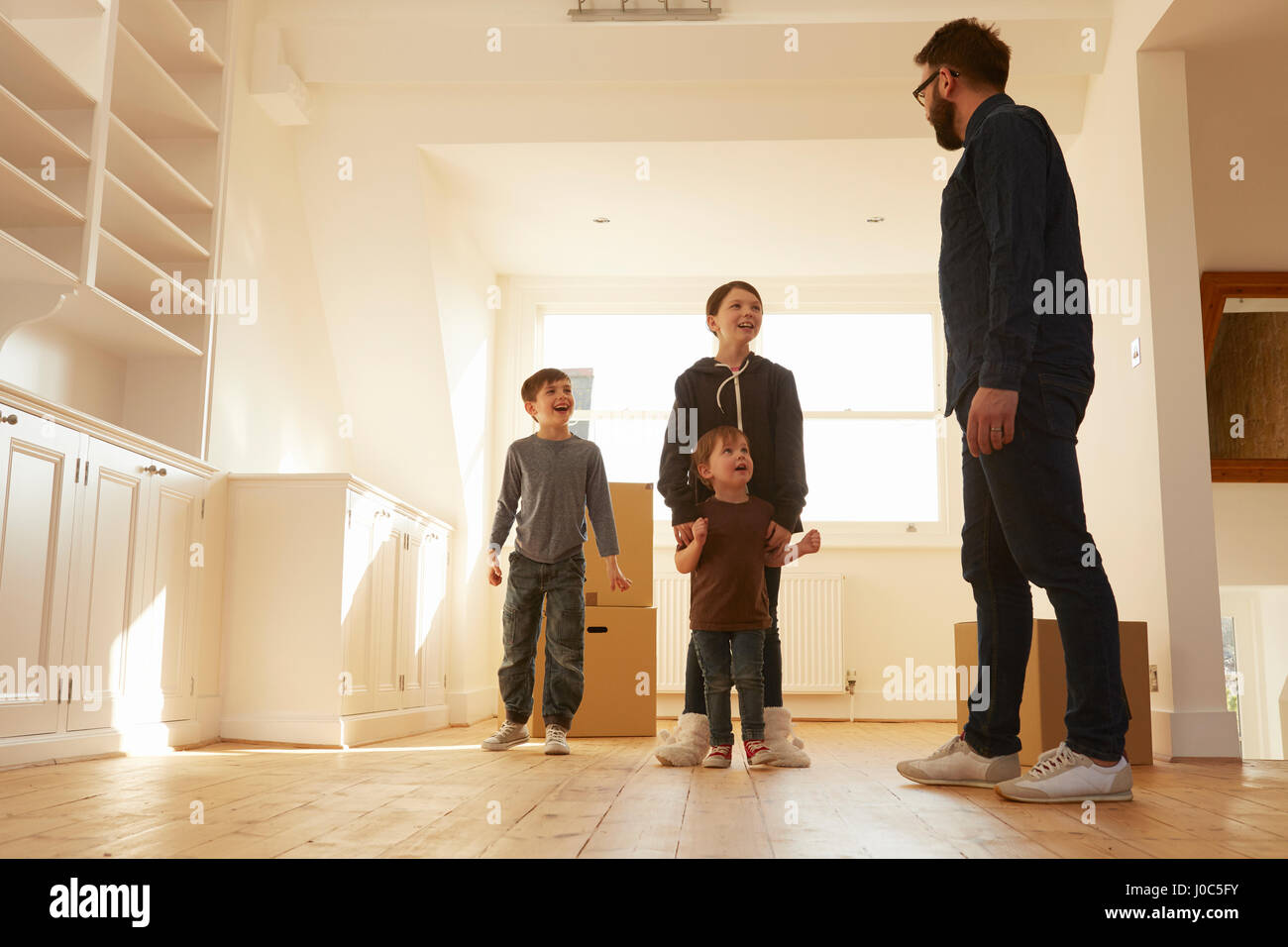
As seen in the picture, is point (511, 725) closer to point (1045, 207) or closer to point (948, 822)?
point (948, 822)

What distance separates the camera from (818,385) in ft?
19.7

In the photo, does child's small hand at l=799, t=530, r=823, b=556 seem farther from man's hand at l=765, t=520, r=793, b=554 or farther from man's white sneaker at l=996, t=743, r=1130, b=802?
man's white sneaker at l=996, t=743, r=1130, b=802

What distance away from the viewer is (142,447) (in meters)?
3.04

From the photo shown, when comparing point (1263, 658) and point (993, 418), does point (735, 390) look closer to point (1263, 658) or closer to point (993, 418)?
point (993, 418)

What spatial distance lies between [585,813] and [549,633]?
149 centimetres

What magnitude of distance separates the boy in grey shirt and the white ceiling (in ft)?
4.58

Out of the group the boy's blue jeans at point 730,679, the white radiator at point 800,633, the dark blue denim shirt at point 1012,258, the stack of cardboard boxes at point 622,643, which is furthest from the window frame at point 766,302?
the dark blue denim shirt at point 1012,258

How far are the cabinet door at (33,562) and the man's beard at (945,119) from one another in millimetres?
A: 2113

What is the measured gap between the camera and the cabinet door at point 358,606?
352 centimetres

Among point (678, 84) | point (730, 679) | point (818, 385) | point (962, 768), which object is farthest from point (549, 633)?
point (818, 385)

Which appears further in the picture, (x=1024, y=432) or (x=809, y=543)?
(x=809, y=543)

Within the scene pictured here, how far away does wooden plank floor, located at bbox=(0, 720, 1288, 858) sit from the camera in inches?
53.3

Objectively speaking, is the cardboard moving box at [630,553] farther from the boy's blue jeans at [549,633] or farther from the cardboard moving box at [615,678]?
the boy's blue jeans at [549,633]
